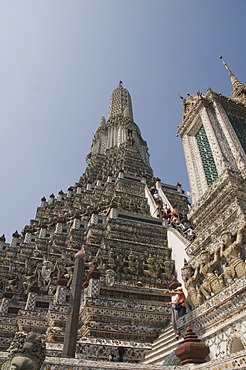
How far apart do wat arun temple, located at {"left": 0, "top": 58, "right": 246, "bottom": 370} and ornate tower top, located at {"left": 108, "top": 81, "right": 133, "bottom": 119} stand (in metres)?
22.5

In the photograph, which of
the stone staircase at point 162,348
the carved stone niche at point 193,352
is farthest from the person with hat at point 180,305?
the carved stone niche at point 193,352

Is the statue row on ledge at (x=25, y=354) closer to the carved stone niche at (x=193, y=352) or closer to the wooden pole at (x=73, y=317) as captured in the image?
the carved stone niche at (x=193, y=352)

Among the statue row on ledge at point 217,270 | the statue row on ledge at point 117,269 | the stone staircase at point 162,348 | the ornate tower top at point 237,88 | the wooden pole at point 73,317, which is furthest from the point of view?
the ornate tower top at point 237,88

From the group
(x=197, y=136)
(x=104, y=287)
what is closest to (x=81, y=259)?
(x=104, y=287)

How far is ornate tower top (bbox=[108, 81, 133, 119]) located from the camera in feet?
149

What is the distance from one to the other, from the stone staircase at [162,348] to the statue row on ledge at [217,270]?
43.6 inches

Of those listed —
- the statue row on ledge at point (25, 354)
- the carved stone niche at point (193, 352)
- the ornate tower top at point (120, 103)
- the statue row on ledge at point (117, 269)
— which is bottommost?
the statue row on ledge at point (25, 354)

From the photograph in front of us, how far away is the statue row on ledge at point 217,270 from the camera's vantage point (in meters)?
7.13

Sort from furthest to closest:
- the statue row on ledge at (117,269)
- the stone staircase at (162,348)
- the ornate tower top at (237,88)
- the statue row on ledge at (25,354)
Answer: the ornate tower top at (237,88)
the statue row on ledge at (117,269)
the stone staircase at (162,348)
the statue row on ledge at (25,354)

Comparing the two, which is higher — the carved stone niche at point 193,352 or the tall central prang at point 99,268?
the tall central prang at point 99,268

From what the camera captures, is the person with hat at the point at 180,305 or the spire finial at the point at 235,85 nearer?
the person with hat at the point at 180,305

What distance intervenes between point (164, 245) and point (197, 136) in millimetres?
5992

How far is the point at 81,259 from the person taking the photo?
7918 mm

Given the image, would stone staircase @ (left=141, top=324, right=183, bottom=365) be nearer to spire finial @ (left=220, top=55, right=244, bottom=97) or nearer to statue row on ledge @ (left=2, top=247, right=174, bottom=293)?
statue row on ledge @ (left=2, top=247, right=174, bottom=293)
